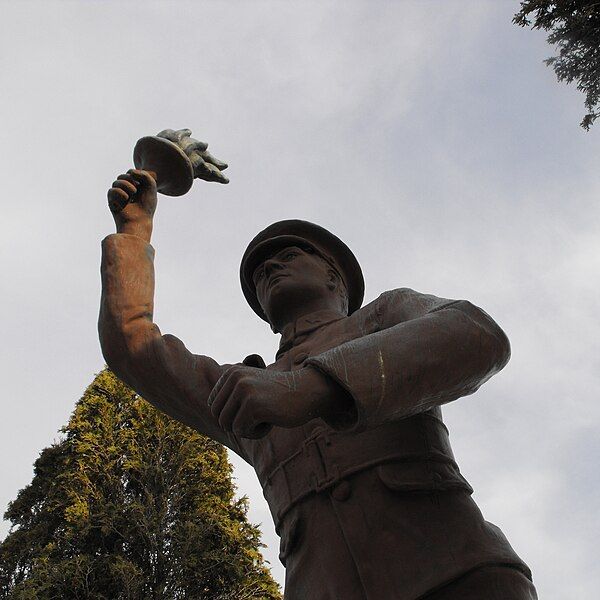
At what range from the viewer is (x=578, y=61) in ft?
26.3

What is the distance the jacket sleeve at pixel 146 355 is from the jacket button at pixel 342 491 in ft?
2.17

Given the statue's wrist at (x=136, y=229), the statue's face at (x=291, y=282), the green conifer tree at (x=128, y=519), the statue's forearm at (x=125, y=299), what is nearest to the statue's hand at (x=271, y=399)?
the statue's forearm at (x=125, y=299)

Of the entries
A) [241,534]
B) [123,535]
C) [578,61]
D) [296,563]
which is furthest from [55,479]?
[296,563]

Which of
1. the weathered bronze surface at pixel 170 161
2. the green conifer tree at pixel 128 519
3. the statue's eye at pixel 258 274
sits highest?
the green conifer tree at pixel 128 519

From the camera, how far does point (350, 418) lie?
6.38 ft

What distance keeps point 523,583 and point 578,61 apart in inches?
288

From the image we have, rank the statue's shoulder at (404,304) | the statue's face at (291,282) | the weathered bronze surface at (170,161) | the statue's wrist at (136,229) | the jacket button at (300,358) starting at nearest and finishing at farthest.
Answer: the statue's shoulder at (404,304) < the jacket button at (300,358) < the statue's face at (291,282) < the statue's wrist at (136,229) < the weathered bronze surface at (170,161)

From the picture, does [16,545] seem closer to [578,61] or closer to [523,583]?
[578,61]

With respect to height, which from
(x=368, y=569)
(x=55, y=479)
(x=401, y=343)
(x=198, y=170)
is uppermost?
(x=55, y=479)

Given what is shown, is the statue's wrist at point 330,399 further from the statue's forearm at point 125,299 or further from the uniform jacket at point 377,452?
the statue's forearm at point 125,299

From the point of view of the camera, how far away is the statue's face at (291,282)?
3.07 meters

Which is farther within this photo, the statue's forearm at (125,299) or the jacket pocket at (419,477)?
the statue's forearm at (125,299)

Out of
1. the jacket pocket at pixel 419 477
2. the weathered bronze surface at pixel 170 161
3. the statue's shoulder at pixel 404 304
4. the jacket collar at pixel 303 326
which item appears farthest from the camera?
the weathered bronze surface at pixel 170 161

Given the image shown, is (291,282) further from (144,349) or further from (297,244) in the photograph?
(144,349)
